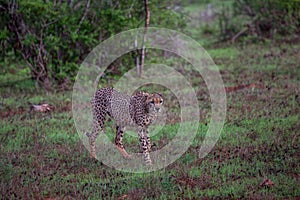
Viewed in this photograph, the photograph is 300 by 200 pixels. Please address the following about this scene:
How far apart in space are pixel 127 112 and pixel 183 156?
1283 millimetres

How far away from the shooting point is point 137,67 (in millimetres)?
17531

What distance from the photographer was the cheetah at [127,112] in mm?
9680

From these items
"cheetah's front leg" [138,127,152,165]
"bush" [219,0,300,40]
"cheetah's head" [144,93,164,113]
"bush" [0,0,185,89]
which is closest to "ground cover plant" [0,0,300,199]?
"cheetah's front leg" [138,127,152,165]

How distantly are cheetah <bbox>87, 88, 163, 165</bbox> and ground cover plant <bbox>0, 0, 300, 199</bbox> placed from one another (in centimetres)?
44

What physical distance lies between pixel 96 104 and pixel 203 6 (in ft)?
73.7

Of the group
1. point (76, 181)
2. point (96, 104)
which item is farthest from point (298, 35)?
point (76, 181)

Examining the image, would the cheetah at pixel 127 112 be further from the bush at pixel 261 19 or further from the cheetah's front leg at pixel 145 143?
the bush at pixel 261 19

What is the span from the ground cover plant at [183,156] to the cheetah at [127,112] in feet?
1.46

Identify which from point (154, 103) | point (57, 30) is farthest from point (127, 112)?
point (57, 30)

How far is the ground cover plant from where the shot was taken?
8320 millimetres

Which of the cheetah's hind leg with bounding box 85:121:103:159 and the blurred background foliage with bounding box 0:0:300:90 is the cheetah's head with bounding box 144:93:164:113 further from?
the blurred background foliage with bounding box 0:0:300:90

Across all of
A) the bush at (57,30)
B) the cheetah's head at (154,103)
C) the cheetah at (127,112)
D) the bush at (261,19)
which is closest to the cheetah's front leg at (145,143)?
the cheetah at (127,112)

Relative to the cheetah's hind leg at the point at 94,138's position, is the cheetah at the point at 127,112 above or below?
above

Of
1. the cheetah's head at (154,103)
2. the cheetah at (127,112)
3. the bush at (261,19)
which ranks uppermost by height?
the cheetah's head at (154,103)
